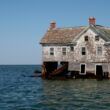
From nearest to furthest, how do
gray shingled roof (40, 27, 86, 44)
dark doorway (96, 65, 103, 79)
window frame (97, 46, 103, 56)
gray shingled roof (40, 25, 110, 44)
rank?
window frame (97, 46, 103, 56) < dark doorway (96, 65, 103, 79) < gray shingled roof (40, 25, 110, 44) < gray shingled roof (40, 27, 86, 44)

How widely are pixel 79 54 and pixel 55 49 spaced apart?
4.37 meters

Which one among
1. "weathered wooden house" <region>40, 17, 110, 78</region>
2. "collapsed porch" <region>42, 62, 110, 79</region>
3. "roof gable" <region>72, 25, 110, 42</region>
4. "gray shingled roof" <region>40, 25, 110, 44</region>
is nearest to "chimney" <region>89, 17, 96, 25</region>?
"weathered wooden house" <region>40, 17, 110, 78</region>

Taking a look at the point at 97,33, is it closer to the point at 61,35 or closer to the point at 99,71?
the point at 99,71

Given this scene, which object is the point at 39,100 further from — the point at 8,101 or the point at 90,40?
the point at 90,40

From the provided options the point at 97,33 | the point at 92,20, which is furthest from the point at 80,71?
the point at 92,20

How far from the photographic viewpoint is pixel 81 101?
32.5 meters

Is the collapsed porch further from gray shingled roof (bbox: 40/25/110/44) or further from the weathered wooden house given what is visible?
gray shingled roof (bbox: 40/25/110/44)

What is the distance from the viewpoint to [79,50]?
5772cm

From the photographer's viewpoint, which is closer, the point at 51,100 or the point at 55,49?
the point at 51,100

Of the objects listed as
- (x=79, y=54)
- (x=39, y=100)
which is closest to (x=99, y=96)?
(x=39, y=100)

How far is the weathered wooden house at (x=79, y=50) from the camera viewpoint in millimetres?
55906

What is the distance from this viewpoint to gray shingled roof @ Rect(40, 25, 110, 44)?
2302 inches

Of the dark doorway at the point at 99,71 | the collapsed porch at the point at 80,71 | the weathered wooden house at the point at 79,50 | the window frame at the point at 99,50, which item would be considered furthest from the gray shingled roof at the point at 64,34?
the dark doorway at the point at 99,71

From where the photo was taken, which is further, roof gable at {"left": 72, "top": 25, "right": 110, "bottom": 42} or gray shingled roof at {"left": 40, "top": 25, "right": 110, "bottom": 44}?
gray shingled roof at {"left": 40, "top": 25, "right": 110, "bottom": 44}
